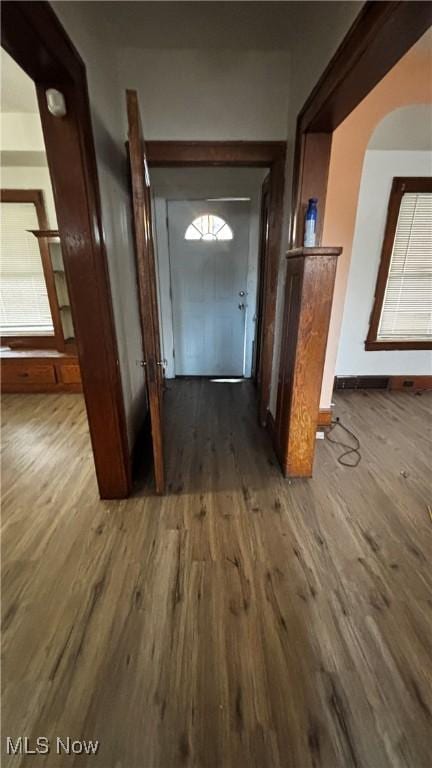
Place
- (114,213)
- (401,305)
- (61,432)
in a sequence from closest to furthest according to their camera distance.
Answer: (114,213), (61,432), (401,305)

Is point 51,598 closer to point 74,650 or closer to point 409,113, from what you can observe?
point 74,650

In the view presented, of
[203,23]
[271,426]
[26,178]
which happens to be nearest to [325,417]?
[271,426]

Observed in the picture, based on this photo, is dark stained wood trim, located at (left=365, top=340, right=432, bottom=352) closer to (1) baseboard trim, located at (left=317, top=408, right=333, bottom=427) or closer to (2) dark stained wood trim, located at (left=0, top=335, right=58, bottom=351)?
(1) baseboard trim, located at (left=317, top=408, right=333, bottom=427)

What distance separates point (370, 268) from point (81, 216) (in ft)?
9.27

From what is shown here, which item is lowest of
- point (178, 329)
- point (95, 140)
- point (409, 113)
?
point (178, 329)

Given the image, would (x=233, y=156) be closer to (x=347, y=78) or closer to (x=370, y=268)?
(x=347, y=78)

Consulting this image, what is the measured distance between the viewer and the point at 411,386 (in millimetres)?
3471

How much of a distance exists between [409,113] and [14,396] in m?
4.28

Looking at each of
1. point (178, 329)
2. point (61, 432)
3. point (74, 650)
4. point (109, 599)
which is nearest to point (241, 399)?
point (178, 329)

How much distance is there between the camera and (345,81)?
1.23 m

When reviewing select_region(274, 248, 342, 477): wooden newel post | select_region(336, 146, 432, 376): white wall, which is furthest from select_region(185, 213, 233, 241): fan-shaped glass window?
select_region(274, 248, 342, 477): wooden newel post

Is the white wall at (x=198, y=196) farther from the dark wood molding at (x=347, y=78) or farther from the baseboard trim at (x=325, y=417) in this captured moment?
the baseboard trim at (x=325, y=417)

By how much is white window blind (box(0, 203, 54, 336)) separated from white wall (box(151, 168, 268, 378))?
4.21 ft

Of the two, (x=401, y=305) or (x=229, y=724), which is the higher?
(x=401, y=305)
